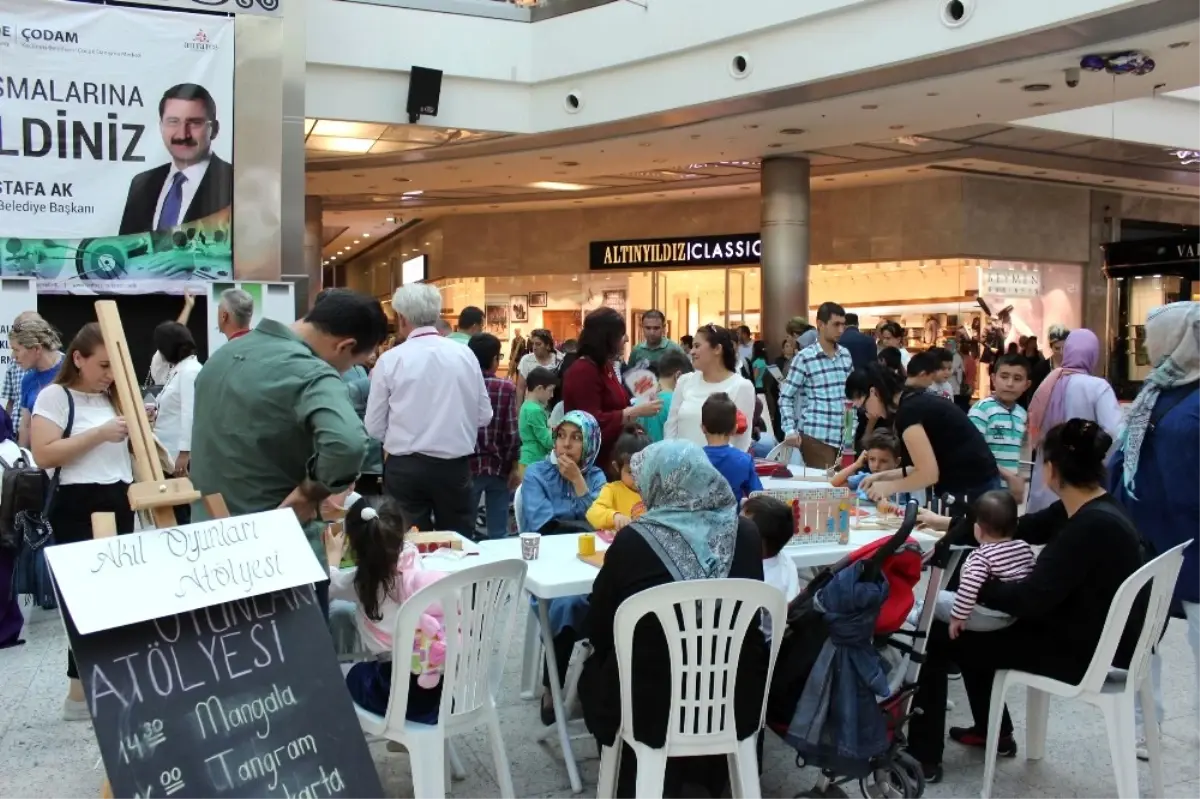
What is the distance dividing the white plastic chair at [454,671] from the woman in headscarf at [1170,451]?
2221mm

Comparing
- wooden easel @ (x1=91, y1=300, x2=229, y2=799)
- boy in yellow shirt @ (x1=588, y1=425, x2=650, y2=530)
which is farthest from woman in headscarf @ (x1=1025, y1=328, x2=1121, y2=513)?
wooden easel @ (x1=91, y1=300, x2=229, y2=799)

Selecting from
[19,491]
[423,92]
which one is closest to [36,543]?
[19,491]

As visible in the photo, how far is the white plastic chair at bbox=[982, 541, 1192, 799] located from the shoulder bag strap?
3.74m

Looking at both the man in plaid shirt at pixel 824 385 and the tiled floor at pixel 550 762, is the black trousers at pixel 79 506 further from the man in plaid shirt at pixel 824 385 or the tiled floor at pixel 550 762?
the man in plaid shirt at pixel 824 385

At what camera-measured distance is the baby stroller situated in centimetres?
289

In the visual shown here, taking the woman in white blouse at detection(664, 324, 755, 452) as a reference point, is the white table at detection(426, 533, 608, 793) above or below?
below

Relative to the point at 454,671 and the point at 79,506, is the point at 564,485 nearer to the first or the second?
the point at 454,671

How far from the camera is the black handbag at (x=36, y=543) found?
4.35 m

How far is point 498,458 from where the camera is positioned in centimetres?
573

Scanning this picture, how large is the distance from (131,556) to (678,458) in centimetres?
139

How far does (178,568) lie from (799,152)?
1238cm

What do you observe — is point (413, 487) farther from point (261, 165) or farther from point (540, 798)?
point (261, 165)

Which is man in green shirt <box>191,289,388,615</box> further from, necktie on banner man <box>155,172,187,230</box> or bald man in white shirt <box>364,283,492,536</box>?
necktie on banner man <box>155,172,187,230</box>

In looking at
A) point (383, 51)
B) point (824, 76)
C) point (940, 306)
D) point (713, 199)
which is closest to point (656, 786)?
point (824, 76)
